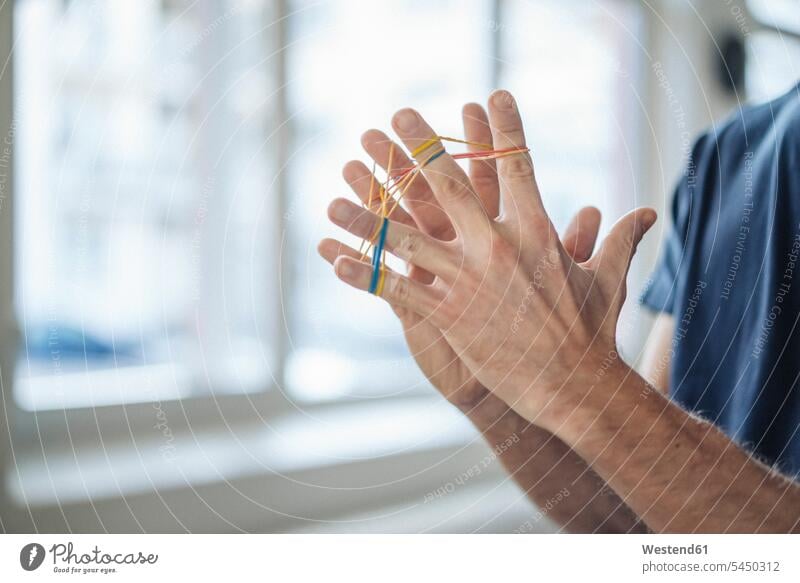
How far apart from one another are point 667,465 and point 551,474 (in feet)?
0.30

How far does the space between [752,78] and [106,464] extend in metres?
0.75

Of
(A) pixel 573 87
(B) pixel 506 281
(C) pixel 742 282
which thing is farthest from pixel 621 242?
(A) pixel 573 87

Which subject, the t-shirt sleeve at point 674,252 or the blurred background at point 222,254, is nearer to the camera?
the blurred background at point 222,254

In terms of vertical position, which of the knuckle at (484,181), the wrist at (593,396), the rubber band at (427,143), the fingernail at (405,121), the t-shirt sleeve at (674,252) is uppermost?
the fingernail at (405,121)

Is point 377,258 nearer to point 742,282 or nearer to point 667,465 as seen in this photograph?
point 667,465

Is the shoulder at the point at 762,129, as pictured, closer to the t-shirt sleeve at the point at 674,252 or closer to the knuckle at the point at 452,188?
the t-shirt sleeve at the point at 674,252

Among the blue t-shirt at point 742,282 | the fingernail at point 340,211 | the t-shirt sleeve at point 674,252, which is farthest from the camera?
the t-shirt sleeve at point 674,252

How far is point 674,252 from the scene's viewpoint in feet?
1.94

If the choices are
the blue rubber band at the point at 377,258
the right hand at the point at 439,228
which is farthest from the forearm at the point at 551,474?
the blue rubber band at the point at 377,258

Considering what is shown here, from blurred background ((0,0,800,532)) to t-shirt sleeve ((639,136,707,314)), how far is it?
0.31ft

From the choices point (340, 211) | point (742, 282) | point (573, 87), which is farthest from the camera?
point (573, 87)

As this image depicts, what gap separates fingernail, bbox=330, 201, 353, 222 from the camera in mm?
363

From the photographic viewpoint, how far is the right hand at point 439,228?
16.0 inches
